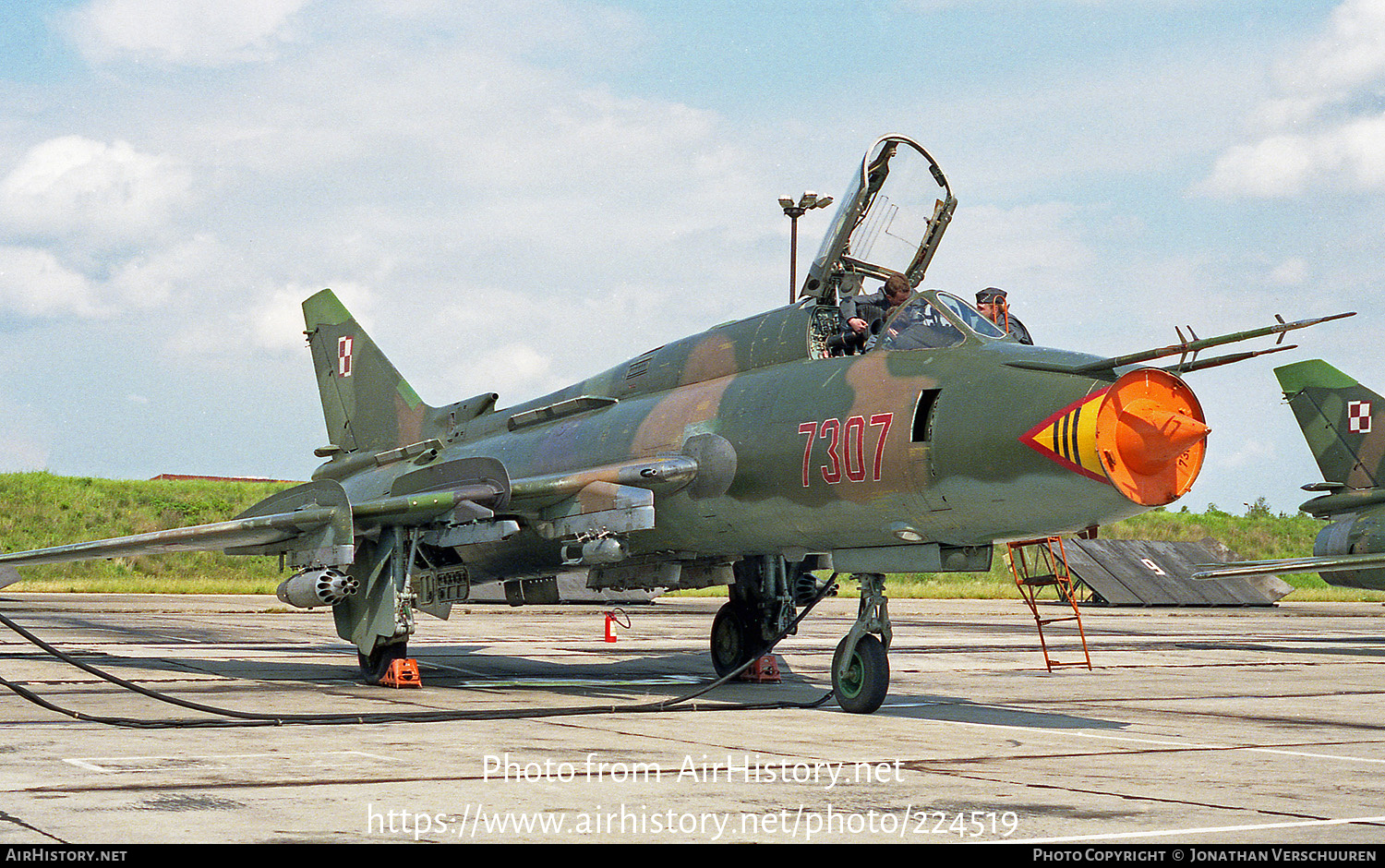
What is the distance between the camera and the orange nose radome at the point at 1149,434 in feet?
29.5

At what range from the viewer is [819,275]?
12.3 metres

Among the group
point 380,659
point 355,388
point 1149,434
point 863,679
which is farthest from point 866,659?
point 355,388

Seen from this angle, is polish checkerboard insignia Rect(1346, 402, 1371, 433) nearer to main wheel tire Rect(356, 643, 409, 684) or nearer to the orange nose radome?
the orange nose radome

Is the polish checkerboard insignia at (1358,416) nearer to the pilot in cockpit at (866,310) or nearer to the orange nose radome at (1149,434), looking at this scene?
the pilot in cockpit at (866,310)

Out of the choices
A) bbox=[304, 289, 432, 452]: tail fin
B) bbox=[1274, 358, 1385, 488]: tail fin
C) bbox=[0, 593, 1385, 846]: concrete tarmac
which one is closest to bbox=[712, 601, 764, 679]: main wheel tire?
bbox=[0, 593, 1385, 846]: concrete tarmac

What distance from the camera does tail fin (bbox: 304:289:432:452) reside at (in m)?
17.3

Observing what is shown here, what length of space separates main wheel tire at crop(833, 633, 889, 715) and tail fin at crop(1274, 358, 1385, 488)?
608 inches

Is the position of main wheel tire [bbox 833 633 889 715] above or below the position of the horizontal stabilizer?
below

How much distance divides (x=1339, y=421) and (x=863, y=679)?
15926mm

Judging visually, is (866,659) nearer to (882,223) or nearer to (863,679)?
(863,679)

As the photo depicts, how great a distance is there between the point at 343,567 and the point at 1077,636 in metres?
16.7

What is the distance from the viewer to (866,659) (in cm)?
1115
